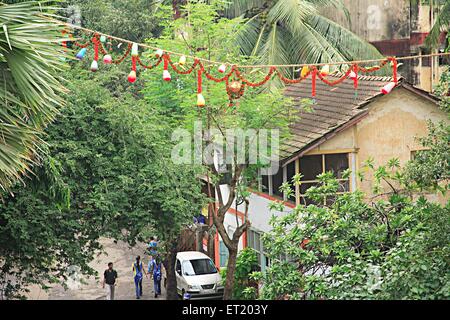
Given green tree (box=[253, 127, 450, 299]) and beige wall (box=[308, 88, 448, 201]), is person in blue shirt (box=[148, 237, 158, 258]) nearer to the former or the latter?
beige wall (box=[308, 88, 448, 201])

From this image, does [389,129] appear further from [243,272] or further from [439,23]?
[243,272]

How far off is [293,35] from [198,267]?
7606mm

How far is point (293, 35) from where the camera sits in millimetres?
23031

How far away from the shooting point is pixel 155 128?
15594 millimetres

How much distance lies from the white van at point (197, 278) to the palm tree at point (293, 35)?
600 centimetres

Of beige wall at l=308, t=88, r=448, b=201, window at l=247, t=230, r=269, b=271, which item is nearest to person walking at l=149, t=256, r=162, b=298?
window at l=247, t=230, r=269, b=271

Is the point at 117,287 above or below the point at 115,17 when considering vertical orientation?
below

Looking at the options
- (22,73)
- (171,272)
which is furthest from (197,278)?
(22,73)

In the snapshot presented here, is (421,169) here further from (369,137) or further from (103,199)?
(369,137)

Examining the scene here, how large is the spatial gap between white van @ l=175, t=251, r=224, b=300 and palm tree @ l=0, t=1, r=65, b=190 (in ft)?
36.7

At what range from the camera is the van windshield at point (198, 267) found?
20.6 meters

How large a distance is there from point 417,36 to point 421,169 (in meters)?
18.0

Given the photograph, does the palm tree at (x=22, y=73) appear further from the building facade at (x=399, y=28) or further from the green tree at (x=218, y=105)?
the building facade at (x=399, y=28)
